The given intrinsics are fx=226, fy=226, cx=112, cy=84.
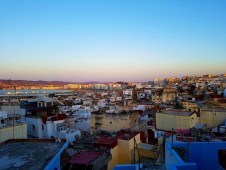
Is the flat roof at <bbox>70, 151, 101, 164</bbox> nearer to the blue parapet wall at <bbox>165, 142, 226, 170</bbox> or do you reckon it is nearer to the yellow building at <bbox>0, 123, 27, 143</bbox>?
the blue parapet wall at <bbox>165, 142, 226, 170</bbox>

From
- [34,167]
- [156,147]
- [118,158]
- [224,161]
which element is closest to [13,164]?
[34,167]

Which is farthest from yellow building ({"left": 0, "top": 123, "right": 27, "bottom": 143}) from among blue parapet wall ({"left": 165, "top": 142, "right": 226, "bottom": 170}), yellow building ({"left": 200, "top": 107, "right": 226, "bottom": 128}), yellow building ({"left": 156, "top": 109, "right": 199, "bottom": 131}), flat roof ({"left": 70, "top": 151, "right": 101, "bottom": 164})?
yellow building ({"left": 200, "top": 107, "right": 226, "bottom": 128})

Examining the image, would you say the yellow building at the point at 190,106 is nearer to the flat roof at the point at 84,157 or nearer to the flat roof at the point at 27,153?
the flat roof at the point at 84,157

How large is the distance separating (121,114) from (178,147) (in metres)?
13.1

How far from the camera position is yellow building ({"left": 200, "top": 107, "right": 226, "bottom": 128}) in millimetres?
18314

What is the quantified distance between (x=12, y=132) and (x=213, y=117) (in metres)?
15.5

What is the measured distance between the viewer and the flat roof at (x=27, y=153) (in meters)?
6.57

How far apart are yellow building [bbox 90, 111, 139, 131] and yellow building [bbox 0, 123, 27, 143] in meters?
5.99

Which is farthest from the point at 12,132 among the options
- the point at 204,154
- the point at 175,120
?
the point at 204,154

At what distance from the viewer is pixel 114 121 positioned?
18.6 meters

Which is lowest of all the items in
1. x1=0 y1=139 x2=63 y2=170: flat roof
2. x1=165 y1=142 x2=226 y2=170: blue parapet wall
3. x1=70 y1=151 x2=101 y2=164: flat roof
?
x1=70 y1=151 x2=101 y2=164: flat roof

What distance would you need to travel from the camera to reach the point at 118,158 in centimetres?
1284

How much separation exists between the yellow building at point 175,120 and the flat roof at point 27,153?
11935 mm

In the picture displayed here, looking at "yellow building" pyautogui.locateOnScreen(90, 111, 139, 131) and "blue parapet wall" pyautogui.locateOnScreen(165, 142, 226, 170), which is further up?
"blue parapet wall" pyautogui.locateOnScreen(165, 142, 226, 170)
